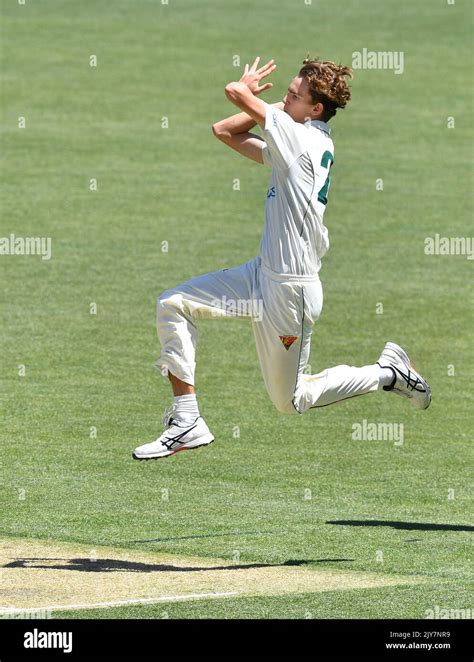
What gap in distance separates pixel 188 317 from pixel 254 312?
0.58 meters

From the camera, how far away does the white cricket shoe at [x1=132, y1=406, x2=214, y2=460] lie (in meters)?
11.6

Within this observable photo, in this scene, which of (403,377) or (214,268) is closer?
A: (403,377)

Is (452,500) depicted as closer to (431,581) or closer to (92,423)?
(431,581)

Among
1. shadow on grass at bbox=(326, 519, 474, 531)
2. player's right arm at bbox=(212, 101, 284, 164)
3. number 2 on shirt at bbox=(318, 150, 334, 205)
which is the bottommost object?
shadow on grass at bbox=(326, 519, 474, 531)

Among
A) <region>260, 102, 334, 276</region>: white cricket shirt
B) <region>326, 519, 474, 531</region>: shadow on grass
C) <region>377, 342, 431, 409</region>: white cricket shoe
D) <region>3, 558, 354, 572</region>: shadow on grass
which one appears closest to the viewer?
<region>260, 102, 334, 276</region>: white cricket shirt

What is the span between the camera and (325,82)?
1148 cm

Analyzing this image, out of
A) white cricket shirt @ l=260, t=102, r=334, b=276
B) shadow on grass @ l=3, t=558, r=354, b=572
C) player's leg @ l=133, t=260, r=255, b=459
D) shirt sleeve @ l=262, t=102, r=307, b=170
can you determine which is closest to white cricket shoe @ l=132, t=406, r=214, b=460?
player's leg @ l=133, t=260, r=255, b=459

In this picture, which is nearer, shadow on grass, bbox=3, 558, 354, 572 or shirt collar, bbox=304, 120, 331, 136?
shirt collar, bbox=304, 120, 331, 136

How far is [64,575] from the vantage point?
39.2 ft

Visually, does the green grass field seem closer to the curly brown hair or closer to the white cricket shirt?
the white cricket shirt

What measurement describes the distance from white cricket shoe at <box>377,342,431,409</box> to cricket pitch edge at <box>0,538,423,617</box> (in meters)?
1.77

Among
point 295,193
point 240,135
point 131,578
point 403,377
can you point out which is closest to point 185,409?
point 131,578

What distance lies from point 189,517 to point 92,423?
4.49m

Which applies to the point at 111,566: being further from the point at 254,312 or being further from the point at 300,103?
the point at 300,103
